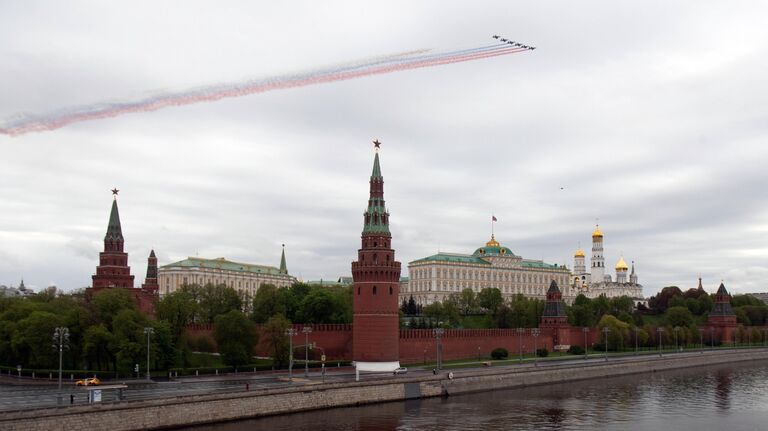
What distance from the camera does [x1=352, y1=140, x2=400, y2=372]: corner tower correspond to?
8956cm

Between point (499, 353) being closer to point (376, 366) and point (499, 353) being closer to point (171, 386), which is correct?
point (376, 366)

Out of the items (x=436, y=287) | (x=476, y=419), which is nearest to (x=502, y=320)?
(x=436, y=287)

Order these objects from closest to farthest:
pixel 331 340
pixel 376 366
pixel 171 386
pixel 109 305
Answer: pixel 171 386 < pixel 109 305 < pixel 376 366 < pixel 331 340

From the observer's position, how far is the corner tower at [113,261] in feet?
356

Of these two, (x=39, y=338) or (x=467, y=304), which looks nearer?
(x=39, y=338)

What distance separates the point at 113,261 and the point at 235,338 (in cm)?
3113

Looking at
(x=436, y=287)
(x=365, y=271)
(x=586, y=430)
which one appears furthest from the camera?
(x=436, y=287)

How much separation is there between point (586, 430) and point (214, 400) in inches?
1110

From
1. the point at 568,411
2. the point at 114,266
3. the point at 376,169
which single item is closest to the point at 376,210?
the point at 376,169

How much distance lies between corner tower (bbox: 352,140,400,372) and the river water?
13.7 meters

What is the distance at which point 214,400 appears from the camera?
5938 centimetres

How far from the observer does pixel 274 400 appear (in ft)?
209

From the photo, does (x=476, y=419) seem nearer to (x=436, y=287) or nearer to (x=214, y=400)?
(x=214, y=400)

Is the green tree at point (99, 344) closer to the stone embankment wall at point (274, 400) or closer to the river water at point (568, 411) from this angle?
the stone embankment wall at point (274, 400)
